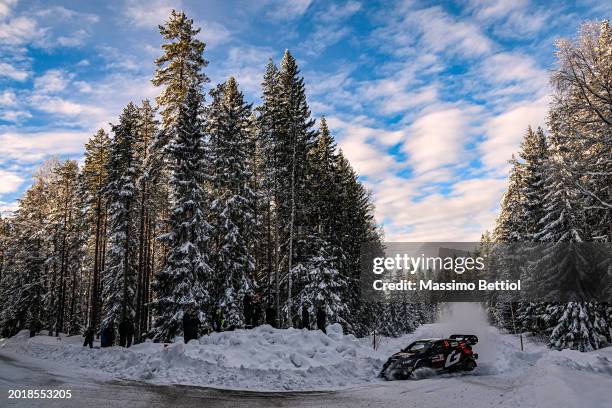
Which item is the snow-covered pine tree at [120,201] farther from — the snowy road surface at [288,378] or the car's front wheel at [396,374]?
the car's front wheel at [396,374]

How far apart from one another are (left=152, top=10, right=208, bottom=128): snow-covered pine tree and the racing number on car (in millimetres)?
19755

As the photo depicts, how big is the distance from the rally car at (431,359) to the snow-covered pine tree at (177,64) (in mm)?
18733

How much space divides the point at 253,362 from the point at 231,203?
12804 millimetres

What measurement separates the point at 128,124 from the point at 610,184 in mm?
29294

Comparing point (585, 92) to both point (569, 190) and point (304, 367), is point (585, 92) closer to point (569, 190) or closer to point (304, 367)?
point (569, 190)

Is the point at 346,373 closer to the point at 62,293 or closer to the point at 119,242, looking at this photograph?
the point at 119,242

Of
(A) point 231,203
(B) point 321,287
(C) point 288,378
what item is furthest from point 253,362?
(B) point 321,287

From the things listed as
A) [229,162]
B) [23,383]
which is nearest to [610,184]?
[229,162]

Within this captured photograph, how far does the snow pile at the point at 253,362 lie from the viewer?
13.6m

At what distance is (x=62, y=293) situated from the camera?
37.9 meters

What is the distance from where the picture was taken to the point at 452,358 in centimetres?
1541

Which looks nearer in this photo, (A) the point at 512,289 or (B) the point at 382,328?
(A) the point at 512,289

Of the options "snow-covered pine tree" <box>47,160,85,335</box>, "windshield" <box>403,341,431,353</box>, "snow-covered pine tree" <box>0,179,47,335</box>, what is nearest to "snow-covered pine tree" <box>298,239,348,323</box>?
"windshield" <box>403,341,431,353</box>

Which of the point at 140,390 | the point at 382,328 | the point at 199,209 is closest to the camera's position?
the point at 140,390
